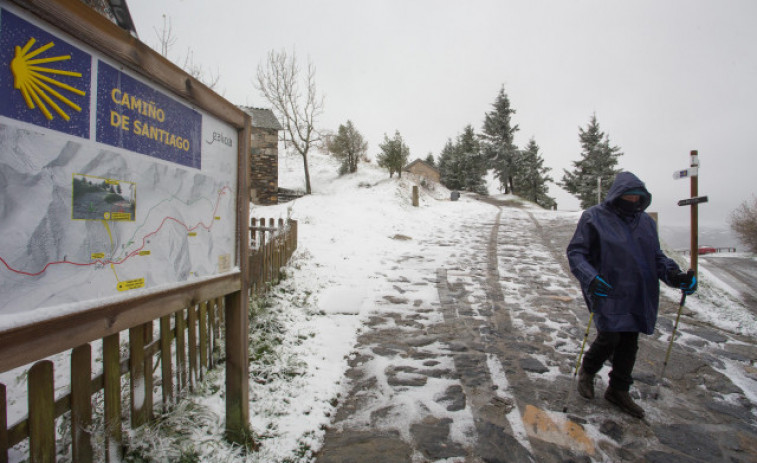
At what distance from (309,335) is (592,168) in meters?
35.4

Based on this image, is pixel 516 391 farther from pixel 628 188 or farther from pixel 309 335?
pixel 309 335

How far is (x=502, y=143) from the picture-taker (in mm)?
36031

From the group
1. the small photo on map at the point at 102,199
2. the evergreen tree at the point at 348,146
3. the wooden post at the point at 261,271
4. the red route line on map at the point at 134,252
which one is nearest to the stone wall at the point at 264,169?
the evergreen tree at the point at 348,146

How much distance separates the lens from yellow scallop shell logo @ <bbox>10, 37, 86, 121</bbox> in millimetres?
1089

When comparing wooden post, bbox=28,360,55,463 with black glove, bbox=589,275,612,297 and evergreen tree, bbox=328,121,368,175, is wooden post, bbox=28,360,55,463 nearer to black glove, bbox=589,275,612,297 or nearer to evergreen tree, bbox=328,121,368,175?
black glove, bbox=589,275,612,297

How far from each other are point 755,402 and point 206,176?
4880 mm

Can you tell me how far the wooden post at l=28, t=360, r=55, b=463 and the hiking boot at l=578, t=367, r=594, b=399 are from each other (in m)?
3.66

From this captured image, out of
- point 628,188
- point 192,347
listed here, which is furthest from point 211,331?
point 628,188

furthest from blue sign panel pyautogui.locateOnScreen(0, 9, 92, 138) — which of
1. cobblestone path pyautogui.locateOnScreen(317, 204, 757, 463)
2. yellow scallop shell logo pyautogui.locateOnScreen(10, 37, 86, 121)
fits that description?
cobblestone path pyautogui.locateOnScreen(317, 204, 757, 463)

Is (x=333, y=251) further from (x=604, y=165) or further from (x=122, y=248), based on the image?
(x=604, y=165)

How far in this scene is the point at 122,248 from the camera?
1463mm

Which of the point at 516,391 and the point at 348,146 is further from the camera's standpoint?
the point at 348,146

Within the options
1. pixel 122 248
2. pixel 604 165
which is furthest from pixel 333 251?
pixel 604 165

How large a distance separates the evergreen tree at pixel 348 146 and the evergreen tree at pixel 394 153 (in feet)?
6.01
